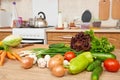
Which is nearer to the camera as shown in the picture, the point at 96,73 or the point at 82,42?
the point at 96,73

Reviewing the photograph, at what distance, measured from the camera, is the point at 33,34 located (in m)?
2.80

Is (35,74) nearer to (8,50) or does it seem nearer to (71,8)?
(8,50)

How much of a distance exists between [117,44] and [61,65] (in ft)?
5.49

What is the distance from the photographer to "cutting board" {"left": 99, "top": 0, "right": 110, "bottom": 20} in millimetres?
2910

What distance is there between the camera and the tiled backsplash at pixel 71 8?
3.05 metres

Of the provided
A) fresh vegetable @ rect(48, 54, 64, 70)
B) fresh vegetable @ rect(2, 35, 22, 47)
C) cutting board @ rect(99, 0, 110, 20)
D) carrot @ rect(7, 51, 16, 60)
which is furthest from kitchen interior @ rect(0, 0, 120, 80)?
fresh vegetable @ rect(48, 54, 64, 70)

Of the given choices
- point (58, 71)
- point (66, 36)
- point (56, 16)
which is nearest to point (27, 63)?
point (58, 71)

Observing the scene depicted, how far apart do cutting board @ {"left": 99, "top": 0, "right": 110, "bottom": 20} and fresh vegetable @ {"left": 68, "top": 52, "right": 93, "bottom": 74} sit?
200 cm

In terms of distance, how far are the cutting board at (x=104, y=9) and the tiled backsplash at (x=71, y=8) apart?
3.0 inches

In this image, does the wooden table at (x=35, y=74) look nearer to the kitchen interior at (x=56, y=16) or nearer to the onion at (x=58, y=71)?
the onion at (x=58, y=71)

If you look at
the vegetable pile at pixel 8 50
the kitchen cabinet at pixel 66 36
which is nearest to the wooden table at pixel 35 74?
the vegetable pile at pixel 8 50

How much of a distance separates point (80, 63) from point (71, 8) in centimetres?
228

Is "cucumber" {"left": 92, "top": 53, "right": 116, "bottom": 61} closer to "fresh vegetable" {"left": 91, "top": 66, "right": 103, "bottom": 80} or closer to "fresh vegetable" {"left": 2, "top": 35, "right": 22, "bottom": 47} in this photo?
"fresh vegetable" {"left": 91, "top": 66, "right": 103, "bottom": 80}

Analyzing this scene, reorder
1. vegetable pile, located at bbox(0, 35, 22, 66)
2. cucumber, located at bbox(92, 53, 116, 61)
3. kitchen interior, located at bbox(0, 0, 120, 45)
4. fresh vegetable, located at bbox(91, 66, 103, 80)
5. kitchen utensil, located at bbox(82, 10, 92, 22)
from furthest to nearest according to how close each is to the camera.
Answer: kitchen utensil, located at bbox(82, 10, 92, 22), kitchen interior, located at bbox(0, 0, 120, 45), vegetable pile, located at bbox(0, 35, 22, 66), cucumber, located at bbox(92, 53, 116, 61), fresh vegetable, located at bbox(91, 66, 103, 80)
